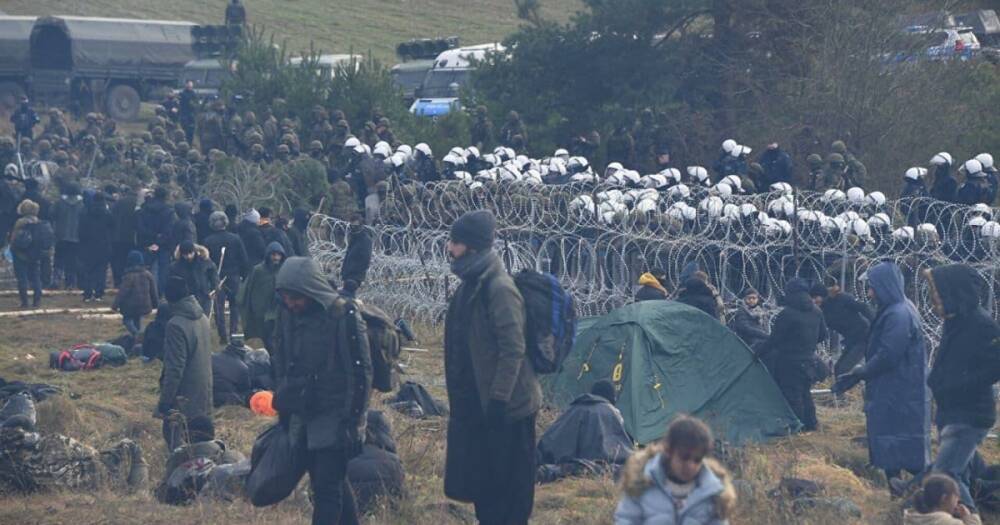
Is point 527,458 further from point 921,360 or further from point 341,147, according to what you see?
point 341,147

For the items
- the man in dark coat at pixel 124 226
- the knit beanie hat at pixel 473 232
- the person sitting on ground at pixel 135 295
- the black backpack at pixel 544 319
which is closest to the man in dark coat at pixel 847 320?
the black backpack at pixel 544 319

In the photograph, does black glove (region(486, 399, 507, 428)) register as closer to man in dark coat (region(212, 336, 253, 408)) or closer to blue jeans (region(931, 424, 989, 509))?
blue jeans (region(931, 424, 989, 509))

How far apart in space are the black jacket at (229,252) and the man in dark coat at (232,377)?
3.21 meters

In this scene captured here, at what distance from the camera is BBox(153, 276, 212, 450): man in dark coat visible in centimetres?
1027

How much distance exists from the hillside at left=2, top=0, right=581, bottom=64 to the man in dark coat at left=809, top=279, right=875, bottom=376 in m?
39.7

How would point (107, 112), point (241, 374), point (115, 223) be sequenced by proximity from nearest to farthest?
point (241, 374), point (115, 223), point (107, 112)

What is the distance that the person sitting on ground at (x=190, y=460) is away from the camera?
9102mm

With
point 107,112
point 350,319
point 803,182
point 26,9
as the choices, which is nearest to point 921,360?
point 350,319

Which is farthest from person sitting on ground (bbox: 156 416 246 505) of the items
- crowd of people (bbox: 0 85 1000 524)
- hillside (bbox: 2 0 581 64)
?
hillside (bbox: 2 0 581 64)

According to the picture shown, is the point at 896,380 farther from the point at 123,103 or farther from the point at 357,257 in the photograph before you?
the point at 123,103

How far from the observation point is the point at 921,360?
9.12 meters

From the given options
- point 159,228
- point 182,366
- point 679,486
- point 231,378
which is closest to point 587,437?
point 182,366

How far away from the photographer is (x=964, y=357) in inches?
326

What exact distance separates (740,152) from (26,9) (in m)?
40.3
